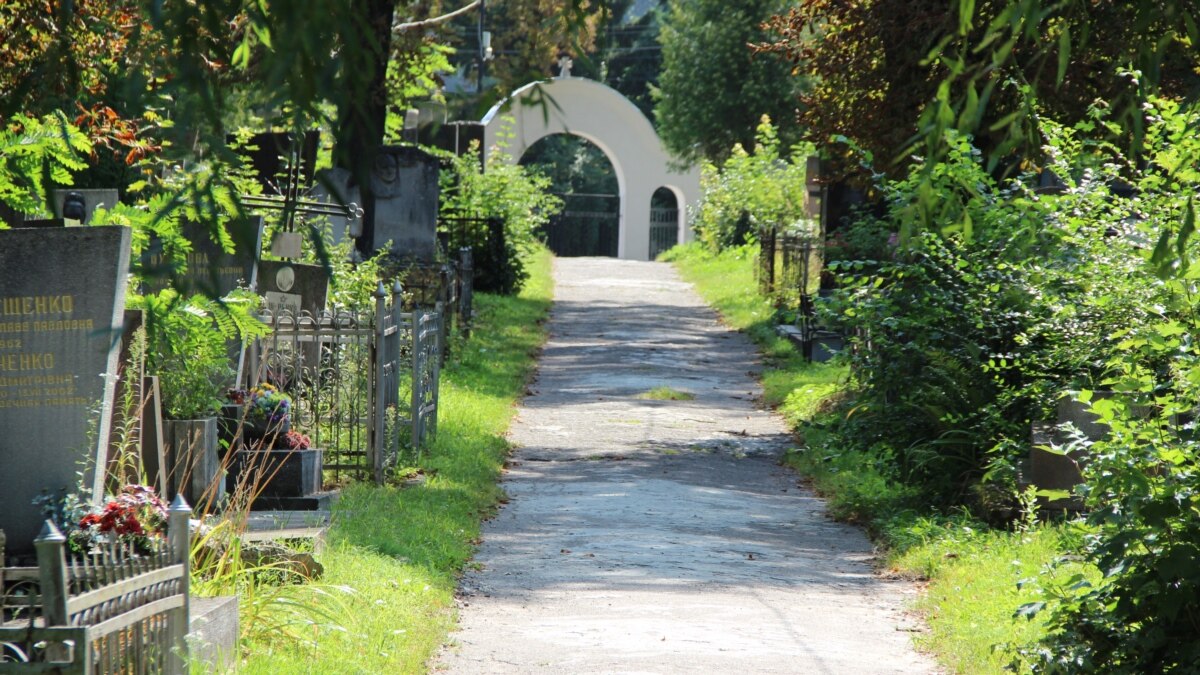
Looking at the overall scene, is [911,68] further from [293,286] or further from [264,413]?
[264,413]

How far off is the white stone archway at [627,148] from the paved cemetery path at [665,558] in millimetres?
26935

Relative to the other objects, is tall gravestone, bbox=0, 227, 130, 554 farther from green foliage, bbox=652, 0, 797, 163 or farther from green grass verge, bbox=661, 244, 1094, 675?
green foliage, bbox=652, 0, 797, 163

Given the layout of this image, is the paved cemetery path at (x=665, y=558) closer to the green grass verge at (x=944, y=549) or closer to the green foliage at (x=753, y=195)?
the green grass verge at (x=944, y=549)

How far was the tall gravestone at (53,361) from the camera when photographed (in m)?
6.86

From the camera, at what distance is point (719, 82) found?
40969mm

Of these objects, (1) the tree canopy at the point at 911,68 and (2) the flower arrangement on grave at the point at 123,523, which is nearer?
(2) the flower arrangement on grave at the point at 123,523

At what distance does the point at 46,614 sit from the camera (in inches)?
168

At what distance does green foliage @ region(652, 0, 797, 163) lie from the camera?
133 ft

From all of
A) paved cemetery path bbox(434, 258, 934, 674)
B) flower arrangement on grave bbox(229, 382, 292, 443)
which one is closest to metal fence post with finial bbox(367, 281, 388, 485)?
flower arrangement on grave bbox(229, 382, 292, 443)

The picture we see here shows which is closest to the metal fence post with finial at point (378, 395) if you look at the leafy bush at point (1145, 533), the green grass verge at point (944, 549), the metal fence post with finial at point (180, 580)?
the green grass verge at point (944, 549)

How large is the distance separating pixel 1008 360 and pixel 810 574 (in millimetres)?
2334

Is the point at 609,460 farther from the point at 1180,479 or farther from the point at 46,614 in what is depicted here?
the point at 46,614

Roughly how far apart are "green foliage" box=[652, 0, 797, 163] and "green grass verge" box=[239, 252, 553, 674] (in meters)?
26.9

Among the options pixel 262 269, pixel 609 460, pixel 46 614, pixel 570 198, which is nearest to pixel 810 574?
pixel 609 460
